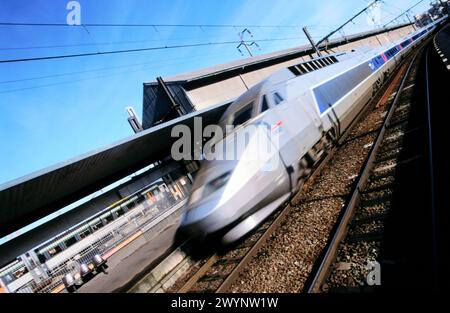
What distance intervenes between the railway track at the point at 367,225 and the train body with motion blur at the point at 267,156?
49.3 inches

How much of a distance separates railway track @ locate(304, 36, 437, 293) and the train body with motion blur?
1.25m

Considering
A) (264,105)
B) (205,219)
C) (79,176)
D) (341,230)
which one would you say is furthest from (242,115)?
(79,176)

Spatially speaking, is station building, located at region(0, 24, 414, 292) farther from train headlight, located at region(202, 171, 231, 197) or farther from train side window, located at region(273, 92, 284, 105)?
train headlight, located at region(202, 171, 231, 197)

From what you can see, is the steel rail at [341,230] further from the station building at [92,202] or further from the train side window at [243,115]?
the station building at [92,202]

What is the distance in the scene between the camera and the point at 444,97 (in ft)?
26.8

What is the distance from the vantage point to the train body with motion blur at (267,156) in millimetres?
5098

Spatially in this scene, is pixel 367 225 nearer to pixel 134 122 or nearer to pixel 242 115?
pixel 242 115

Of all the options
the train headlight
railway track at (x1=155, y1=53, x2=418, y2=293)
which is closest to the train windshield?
the train headlight

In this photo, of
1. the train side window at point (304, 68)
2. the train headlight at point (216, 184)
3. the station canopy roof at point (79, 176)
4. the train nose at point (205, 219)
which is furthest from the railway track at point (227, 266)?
the station canopy roof at point (79, 176)

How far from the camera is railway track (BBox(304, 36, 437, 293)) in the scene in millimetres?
3520
